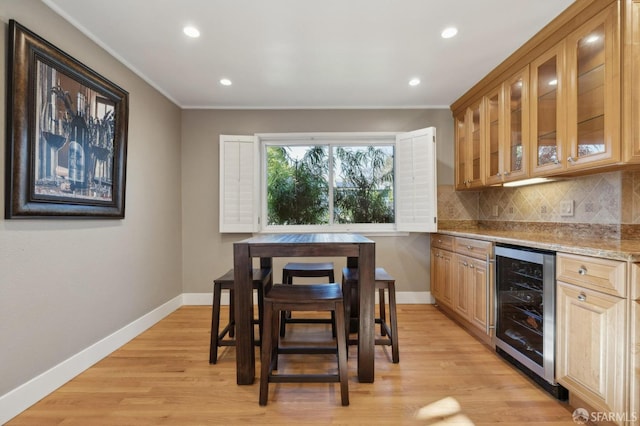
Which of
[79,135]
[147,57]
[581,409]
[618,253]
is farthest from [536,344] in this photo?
[147,57]

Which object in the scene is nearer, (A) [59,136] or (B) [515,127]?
(A) [59,136]

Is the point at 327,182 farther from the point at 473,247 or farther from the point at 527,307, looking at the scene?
the point at 527,307

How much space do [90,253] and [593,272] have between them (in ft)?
10.7

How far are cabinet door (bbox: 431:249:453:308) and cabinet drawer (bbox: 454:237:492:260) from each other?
0.22m

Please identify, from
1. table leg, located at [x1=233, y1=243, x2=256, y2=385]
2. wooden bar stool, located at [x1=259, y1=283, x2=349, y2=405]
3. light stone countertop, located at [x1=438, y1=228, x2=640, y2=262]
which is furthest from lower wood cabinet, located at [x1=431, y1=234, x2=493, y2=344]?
table leg, located at [x1=233, y1=243, x2=256, y2=385]

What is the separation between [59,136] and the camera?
6.25ft

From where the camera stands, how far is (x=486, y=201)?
11.6 feet

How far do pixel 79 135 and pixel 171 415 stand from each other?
195cm

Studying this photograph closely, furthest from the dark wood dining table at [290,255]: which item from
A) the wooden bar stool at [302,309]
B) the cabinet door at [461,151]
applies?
the cabinet door at [461,151]

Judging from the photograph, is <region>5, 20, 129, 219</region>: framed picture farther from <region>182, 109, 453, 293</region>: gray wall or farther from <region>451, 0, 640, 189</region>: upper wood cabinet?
<region>451, 0, 640, 189</region>: upper wood cabinet

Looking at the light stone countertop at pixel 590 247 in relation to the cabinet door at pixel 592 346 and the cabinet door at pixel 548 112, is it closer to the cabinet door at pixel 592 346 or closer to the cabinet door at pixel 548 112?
the cabinet door at pixel 592 346

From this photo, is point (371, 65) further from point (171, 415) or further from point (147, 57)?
point (171, 415)

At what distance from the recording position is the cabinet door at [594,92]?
Answer: 169 centimetres

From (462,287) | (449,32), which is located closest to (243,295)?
(462,287)
